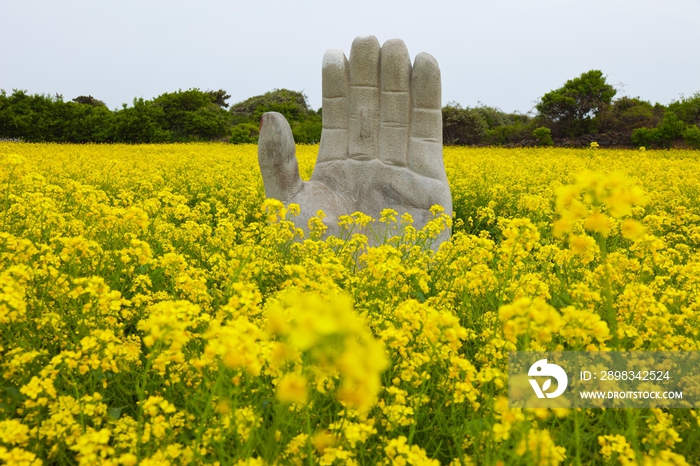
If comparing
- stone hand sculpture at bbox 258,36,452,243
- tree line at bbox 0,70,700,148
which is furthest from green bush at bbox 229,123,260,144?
stone hand sculpture at bbox 258,36,452,243

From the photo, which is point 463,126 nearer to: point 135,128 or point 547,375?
point 135,128

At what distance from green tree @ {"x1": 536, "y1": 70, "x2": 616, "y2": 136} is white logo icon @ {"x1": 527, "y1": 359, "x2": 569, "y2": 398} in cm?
2270

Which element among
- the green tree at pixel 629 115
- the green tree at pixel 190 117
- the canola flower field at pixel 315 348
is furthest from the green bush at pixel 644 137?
the canola flower field at pixel 315 348

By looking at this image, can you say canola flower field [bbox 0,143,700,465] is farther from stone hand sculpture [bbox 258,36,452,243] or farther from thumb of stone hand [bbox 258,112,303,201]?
stone hand sculpture [bbox 258,36,452,243]

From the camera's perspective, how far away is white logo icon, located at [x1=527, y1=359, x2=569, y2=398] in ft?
5.14

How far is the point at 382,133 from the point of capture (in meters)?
4.84

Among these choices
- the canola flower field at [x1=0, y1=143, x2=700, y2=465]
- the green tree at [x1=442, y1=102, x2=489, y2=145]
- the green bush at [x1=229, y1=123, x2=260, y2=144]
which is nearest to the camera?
the canola flower field at [x1=0, y1=143, x2=700, y2=465]

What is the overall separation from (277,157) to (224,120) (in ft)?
70.6

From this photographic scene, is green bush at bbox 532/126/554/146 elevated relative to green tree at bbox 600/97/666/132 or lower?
lower

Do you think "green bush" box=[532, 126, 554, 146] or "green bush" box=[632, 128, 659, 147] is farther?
"green bush" box=[532, 126, 554, 146]

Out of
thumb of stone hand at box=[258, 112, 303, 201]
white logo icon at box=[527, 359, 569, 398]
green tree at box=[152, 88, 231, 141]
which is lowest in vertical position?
white logo icon at box=[527, 359, 569, 398]

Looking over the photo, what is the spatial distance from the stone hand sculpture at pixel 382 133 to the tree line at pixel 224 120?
16.3m

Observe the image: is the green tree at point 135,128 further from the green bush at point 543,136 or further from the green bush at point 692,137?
the green bush at point 692,137

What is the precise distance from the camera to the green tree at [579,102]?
22062mm
